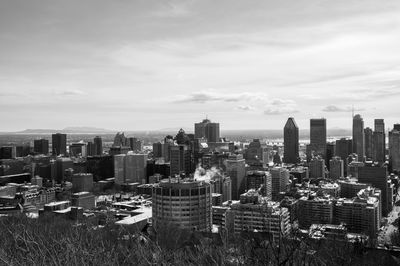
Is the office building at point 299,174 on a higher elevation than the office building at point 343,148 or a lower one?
lower

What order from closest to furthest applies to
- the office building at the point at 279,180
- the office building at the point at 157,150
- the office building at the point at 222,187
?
the office building at the point at 222,187, the office building at the point at 279,180, the office building at the point at 157,150

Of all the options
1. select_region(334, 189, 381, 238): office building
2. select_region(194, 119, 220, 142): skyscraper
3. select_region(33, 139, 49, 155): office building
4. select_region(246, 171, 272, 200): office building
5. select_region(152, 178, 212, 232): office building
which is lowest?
select_region(334, 189, 381, 238): office building

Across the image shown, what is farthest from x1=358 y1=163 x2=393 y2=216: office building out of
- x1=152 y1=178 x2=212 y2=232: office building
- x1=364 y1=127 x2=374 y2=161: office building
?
x1=364 y1=127 x2=374 y2=161: office building

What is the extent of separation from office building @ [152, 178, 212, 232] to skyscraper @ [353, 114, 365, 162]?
40.7 meters

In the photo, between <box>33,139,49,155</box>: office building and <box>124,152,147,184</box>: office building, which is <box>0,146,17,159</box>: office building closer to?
<box>33,139,49,155</box>: office building

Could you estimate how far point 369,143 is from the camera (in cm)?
5450

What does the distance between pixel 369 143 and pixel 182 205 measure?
4544 cm

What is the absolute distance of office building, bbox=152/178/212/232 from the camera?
1512 cm

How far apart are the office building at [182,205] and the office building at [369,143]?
42417mm

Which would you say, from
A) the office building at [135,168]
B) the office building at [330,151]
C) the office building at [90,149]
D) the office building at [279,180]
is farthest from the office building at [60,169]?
the office building at [330,151]

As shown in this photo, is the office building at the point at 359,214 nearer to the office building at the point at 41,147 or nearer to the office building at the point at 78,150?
the office building at the point at 78,150

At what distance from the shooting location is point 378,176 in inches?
1209

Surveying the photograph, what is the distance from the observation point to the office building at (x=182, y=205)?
49.6 feet

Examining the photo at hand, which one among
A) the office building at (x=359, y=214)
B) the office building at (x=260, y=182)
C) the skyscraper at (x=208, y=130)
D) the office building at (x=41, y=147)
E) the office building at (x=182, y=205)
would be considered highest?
the skyscraper at (x=208, y=130)
